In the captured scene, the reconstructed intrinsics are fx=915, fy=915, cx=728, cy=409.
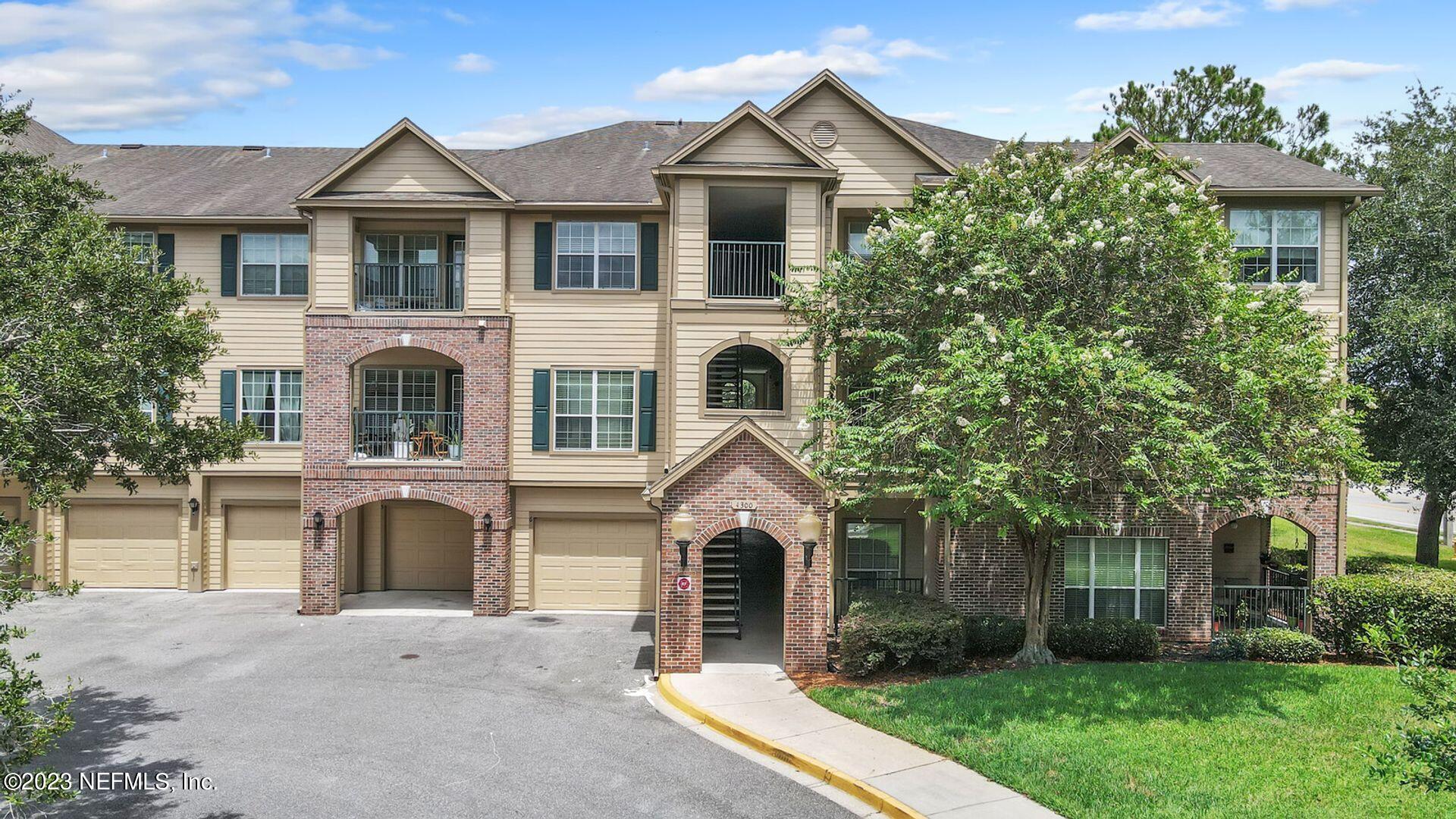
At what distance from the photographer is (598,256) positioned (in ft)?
66.4

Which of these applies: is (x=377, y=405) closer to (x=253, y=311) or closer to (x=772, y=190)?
(x=253, y=311)

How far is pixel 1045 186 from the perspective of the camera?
1448 cm

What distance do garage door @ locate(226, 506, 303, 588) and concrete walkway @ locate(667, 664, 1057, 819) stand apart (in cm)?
1207

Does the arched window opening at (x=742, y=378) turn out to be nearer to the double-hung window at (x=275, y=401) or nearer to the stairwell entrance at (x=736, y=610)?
the stairwell entrance at (x=736, y=610)

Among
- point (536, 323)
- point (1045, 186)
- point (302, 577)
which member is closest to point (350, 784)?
point (302, 577)

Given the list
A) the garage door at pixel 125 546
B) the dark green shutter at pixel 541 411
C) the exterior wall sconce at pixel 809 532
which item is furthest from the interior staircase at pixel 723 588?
the garage door at pixel 125 546

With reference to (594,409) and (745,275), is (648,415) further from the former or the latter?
(745,275)

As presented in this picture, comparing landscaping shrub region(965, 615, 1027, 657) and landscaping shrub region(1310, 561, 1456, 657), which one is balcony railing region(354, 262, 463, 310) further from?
landscaping shrub region(1310, 561, 1456, 657)

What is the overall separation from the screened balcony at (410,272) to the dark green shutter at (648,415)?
457 centimetres

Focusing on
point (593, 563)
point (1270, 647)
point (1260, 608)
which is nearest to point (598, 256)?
point (593, 563)

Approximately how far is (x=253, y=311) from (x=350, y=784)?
562 inches

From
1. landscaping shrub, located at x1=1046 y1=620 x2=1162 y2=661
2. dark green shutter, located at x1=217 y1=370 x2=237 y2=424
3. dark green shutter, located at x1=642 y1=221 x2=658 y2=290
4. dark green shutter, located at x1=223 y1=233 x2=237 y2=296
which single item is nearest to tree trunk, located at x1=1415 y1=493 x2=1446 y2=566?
landscaping shrub, located at x1=1046 y1=620 x2=1162 y2=661

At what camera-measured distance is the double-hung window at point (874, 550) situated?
19.6 m

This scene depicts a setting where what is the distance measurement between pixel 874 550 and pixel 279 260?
15.1 m
